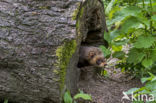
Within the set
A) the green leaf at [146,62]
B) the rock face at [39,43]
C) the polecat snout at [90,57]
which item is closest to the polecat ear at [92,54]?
the polecat snout at [90,57]

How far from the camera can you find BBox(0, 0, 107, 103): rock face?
284 cm

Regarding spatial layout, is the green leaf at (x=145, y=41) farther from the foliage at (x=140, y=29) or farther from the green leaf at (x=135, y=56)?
the green leaf at (x=135, y=56)

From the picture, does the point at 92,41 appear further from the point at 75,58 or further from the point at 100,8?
the point at 75,58

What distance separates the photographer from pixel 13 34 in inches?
115

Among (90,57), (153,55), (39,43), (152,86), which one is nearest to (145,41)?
(153,55)

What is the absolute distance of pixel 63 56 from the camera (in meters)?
2.87

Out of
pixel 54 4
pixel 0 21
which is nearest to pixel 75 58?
pixel 54 4

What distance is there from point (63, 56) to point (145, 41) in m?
1.42

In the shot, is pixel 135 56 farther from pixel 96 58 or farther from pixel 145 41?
pixel 96 58

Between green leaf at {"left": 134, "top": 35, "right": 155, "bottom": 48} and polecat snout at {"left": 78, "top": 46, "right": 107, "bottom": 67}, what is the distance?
1125mm

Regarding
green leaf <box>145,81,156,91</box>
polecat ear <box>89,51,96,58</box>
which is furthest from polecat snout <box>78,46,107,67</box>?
green leaf <box>145,81,156,91</box>

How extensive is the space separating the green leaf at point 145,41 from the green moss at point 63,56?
3.84 ft

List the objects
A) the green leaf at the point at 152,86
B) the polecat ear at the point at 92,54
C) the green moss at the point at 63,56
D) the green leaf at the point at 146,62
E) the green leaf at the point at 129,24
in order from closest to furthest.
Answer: the green leaf at the point at 152,86 → the green moss at the point at 63,56 → the green leaf at the point at 129,24 → the green leaf at the point at 146,62 → the polecat ear at the point at 92,54

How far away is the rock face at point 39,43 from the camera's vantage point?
9.30ft
